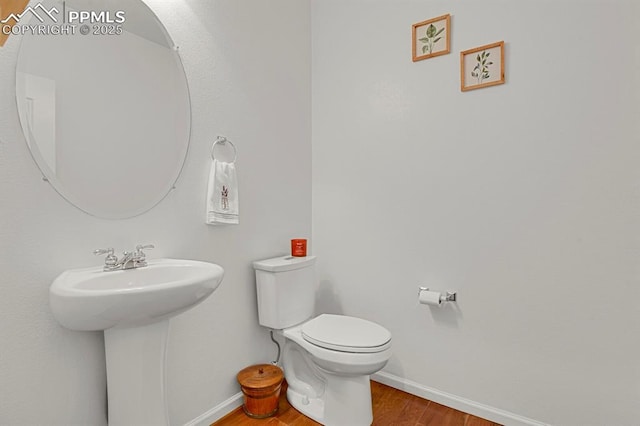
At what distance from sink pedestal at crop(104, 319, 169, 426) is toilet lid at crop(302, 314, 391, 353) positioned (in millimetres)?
672

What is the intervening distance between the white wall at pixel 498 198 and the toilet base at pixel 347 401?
1.58 feet

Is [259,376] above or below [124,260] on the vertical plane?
below

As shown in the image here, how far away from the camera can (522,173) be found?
1.65 metres

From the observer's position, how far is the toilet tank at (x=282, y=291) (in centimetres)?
182

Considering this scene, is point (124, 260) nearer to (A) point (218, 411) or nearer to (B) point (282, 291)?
(B) point (282, 291)

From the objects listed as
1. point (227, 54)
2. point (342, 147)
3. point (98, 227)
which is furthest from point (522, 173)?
point (98, 227)

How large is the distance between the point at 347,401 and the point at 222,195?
3.67 feet

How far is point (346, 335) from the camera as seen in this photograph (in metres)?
1.62

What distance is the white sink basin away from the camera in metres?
0.98

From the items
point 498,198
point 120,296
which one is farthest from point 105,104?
point 498,198

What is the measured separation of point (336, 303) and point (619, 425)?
144 centimetres

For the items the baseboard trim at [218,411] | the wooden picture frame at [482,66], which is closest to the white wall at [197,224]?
the baseboard trim at [218,411]

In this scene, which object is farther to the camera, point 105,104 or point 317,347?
point 317,347

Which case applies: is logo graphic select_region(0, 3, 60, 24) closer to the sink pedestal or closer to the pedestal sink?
the pedestal sink
